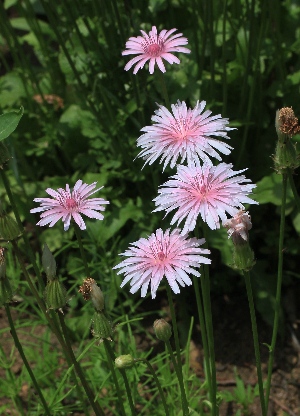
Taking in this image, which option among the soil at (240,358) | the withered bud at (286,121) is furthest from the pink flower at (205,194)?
the soil at (240,358)

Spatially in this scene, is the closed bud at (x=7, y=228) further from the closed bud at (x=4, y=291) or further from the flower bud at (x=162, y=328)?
the flower bud at (x=162, y=328)

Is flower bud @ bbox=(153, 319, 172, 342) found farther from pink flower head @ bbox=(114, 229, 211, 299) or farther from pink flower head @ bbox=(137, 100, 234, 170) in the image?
pink flower head @ bbox=(137, 100, 234, 170)

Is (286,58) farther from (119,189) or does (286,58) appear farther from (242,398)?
(242,398)

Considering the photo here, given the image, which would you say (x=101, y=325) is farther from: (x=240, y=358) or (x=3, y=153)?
(x=240, y=358)

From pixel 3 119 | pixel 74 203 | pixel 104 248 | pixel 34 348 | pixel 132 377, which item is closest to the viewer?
pixel 3 119

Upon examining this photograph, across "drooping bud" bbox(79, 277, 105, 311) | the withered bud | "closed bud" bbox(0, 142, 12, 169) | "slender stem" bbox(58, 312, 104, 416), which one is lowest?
"slender stem" bbox(58, 312, 104, 416)

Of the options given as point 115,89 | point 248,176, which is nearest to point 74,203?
point 115,89

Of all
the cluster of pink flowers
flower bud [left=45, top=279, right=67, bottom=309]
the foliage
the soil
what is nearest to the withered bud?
the cluster of pink flowers
